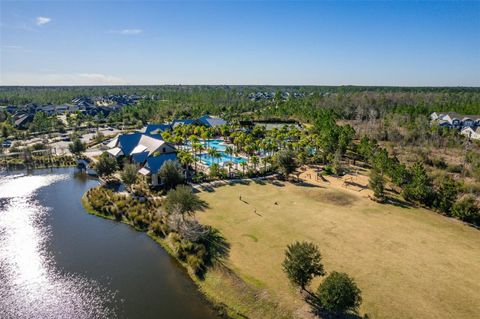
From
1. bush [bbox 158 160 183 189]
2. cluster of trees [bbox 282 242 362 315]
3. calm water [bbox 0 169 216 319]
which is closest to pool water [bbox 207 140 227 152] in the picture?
bush [bbox 158 160 183 189]

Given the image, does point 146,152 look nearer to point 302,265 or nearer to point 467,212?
point 302,265

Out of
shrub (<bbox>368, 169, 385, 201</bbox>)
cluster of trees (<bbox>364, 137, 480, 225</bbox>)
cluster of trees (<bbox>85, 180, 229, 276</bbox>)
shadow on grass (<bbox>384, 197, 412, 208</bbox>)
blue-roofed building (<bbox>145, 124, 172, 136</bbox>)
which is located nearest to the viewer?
cluster of trees (<bbox>85, 180, 229, 276</bbox>)

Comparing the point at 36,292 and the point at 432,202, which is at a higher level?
the point at 432,202

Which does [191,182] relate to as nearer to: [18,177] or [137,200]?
[137,200]

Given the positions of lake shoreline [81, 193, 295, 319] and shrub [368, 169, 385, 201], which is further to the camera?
shrub [368, 169, 385, 201]

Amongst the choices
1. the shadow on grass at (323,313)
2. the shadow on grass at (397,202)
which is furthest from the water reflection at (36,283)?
the shadow on grass at (397,202)

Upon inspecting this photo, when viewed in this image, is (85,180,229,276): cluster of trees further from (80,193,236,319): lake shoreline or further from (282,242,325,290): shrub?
(282,242,325,290): shrub

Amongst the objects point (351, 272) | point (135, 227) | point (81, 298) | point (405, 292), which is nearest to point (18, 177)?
point (135, 227)
